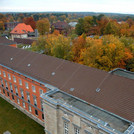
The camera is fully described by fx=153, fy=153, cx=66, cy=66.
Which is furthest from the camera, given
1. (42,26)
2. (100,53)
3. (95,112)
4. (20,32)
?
(42,26)

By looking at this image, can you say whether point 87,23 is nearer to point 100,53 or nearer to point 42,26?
point 42,26

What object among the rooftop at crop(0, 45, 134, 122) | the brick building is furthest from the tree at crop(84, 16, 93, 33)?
the brick building

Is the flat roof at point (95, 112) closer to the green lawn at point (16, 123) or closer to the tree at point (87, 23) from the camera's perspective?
the green lawn at point (16, 123)

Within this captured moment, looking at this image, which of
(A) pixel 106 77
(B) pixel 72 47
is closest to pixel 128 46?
(B) pixel 72 47

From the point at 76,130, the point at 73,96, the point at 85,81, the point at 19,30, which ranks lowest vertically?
the point at 76,130

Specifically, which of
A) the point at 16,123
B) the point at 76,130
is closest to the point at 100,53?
the point at 76,130

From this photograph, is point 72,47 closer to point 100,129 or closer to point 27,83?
point 27,83
